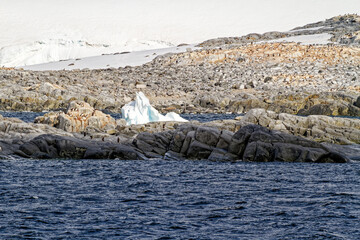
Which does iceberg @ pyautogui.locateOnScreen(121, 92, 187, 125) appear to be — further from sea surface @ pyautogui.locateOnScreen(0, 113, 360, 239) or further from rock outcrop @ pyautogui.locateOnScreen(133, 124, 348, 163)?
sea surface @ pyautogui.locateOnScreen(0, 113, 360, 239)

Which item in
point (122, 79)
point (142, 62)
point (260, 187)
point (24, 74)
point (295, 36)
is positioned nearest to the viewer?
point (260, 187)

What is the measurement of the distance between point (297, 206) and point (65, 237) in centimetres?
899

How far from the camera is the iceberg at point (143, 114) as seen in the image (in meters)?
51.0

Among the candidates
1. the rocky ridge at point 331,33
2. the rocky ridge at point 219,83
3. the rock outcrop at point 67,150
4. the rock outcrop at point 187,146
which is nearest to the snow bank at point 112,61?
the rocky ridge at point 219,83

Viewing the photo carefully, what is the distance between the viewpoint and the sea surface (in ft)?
58.3

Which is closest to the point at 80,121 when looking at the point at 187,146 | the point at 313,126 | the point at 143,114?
the point at 143,114

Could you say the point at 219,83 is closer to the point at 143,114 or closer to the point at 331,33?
the point at 331,33

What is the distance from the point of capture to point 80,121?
143 feet

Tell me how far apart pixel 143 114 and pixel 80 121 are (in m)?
9.34

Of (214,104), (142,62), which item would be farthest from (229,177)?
(142,62)

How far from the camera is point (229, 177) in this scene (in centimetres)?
2783

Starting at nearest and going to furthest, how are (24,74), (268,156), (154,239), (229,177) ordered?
(154,239) < (229,177) < (268,156) < (24,74)

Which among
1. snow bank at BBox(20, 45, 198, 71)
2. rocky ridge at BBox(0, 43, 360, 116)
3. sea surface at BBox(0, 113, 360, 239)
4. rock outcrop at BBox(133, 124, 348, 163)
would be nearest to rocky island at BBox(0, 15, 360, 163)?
rock outcrop at BBox(133, 124, 348, 163)

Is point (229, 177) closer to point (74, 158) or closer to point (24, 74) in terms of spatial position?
point (74, 158)
